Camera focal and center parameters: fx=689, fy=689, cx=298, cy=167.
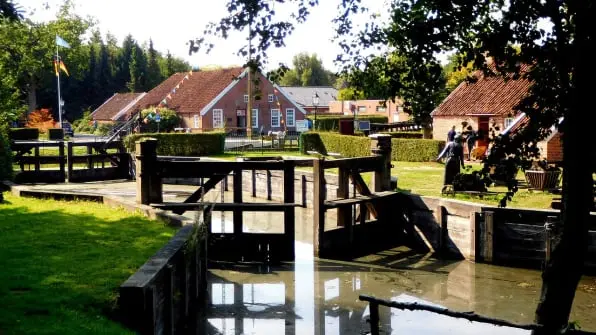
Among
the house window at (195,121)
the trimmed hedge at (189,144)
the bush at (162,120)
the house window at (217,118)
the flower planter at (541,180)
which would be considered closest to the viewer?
the flower planter at (541,180)

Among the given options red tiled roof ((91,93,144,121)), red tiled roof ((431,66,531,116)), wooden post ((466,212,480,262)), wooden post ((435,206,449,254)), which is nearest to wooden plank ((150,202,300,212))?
→ wooden post ((435,206,449,254))

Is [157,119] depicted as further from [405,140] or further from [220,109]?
[405,140]

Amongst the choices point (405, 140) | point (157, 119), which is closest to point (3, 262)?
point (405, 140)

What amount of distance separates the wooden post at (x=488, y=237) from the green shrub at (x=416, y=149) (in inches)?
635

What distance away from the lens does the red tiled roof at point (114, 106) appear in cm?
7094

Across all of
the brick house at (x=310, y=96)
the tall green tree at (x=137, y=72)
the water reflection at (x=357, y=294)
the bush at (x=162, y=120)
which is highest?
the tall green tree at (x=137, y=72)

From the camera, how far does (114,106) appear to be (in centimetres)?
7238

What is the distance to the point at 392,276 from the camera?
1472 cm

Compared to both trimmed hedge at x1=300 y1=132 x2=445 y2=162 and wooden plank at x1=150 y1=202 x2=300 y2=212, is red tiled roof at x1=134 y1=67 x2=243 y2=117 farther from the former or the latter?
wooden plank at x1=150 y1=202 x2=300 y2=212

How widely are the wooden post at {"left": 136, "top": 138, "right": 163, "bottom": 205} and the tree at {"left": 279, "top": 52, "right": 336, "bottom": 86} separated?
12918 cm

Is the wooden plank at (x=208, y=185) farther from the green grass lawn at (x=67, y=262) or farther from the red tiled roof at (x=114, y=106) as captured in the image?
the red tiled roof at (x=114, y=106)

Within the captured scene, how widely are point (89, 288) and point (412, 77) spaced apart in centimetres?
466

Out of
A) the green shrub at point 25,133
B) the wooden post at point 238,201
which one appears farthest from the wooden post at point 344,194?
the green shrub at point 25,133

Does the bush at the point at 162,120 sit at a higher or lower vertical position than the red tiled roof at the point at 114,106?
lower
